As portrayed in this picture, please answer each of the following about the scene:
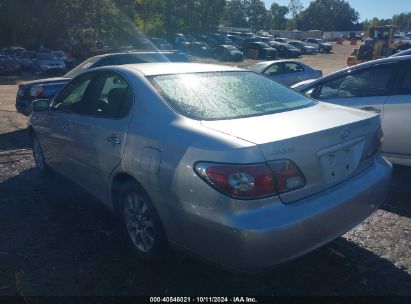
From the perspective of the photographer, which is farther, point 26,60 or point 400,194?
point 26,60

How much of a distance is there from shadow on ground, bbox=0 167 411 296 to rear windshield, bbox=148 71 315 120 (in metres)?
1.17

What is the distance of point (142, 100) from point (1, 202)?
255cm

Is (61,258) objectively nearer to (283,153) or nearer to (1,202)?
(1,202)

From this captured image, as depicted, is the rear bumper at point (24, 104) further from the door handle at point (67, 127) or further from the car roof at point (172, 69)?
the car roof at point (172, 69)

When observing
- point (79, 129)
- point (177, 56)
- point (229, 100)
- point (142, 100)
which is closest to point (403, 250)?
point (229, 100)

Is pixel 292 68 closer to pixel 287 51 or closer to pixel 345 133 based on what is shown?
pixel 345 133

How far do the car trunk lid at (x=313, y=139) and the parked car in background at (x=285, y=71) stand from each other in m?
8.87

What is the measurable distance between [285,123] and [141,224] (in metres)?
1.39

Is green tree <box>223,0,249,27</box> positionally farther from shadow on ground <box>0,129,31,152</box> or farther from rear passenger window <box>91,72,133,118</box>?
rear passenger window <box>91,72,133,118</box>

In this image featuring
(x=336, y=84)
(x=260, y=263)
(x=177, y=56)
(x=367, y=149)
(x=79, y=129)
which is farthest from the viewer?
(x=177, y=56)

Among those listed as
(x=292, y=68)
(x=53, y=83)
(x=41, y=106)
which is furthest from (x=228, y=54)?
(x=41, y=106)

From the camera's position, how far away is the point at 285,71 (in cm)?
1240

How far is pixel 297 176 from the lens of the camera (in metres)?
2.63

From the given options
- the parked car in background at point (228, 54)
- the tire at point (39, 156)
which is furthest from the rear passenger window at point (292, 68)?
the parked car in background at point (228, 54)
